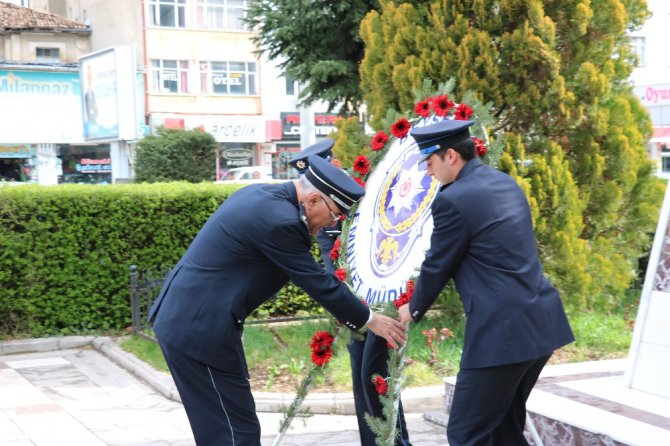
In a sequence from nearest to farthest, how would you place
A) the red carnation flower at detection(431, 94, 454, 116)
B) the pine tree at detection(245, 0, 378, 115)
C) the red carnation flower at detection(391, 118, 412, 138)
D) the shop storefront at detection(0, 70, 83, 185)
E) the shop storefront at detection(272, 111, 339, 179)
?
the red carnation flower at detection(431, 94, 454, 116) → the red carnation flower at detection(391, 118, 412, 138) → the pine tree at detection(245, 0, 378, 115) → the shop storefront at detection(0, 70, 83, 185) → the shop storefront at detection(272, 111, 339, 179)

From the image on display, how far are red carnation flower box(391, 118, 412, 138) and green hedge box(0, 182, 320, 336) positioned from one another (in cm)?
547

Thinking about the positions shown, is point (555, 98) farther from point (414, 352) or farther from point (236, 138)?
point (236, 138)

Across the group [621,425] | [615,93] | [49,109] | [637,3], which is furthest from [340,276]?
[49,109]

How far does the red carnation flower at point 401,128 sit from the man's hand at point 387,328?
3.65 feet

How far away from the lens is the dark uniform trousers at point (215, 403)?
152 inches

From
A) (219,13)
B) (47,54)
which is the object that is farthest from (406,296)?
(47,54)

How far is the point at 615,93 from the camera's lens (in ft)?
29.0

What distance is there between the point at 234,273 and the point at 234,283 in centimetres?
4

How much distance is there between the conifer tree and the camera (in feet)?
26.4

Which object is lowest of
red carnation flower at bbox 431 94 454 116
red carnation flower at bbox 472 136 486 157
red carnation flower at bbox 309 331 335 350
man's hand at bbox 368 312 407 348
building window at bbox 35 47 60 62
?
red carnation flower at bbox 309 331 335 350

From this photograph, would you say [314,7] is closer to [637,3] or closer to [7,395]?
[637,3]

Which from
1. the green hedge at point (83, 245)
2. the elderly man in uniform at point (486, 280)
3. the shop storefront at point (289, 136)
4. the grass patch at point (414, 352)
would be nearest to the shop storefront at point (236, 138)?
the shop storefront at point (289, 136)

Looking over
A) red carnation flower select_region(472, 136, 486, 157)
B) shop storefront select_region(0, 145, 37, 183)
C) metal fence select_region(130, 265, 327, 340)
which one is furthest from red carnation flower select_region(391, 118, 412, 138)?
shop storefront select_region(0, 145, 37, 183)

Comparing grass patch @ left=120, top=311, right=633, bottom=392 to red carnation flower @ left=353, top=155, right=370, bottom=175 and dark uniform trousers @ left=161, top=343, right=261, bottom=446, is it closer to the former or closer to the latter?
red carnation flower @ left=353, top=155, right=370, bottom=175
